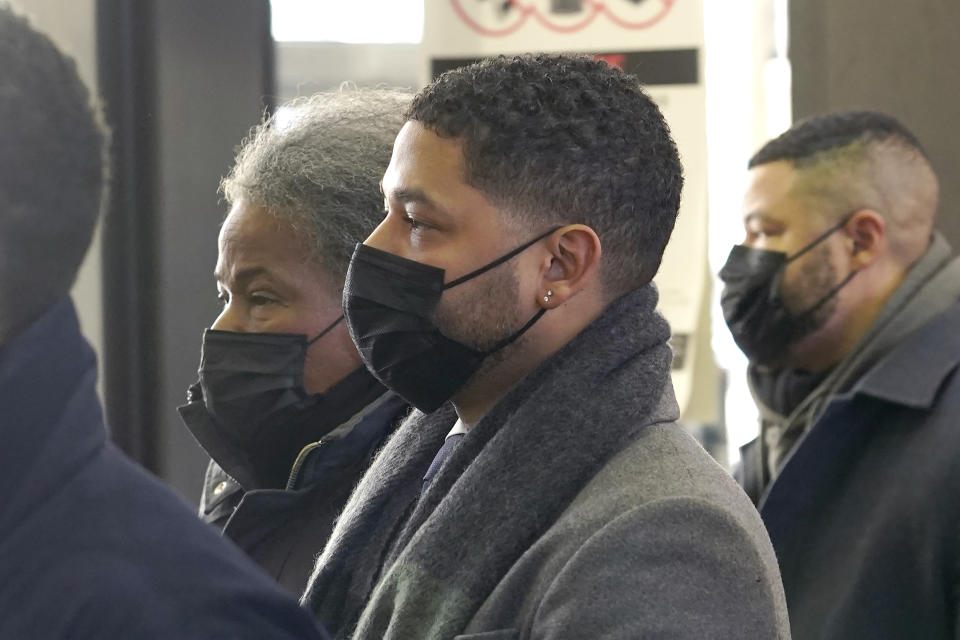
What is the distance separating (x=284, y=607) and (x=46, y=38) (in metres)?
0.44

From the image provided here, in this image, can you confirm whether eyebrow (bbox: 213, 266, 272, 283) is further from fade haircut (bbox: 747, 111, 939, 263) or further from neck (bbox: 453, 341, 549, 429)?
fade haircut (bbox: 747, 111, 939, 263)

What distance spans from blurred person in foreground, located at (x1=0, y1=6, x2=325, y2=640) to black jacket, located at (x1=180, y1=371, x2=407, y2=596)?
1.06m

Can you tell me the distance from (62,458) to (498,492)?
68 cm

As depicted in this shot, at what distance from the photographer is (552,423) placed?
156cm

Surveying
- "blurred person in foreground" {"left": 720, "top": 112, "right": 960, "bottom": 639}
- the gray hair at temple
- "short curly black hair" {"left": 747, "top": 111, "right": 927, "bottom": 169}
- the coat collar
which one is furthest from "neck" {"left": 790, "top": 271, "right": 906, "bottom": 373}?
the gray hair at temple

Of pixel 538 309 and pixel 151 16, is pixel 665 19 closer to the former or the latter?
pixel 151 16

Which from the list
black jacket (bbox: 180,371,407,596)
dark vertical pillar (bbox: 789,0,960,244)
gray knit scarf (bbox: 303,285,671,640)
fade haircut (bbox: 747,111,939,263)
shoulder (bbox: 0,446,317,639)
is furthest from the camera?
dark vertical pillar (bbox: 789,0,960,244)

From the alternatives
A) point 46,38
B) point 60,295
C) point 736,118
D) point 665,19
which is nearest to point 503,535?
point 60,295

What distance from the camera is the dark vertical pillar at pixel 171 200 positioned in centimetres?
309

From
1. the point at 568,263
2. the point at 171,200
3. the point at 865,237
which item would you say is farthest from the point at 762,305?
the point at 568,263

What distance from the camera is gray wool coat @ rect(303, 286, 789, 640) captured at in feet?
4.46

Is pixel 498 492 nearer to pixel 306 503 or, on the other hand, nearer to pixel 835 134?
Answer: pixel 306 503

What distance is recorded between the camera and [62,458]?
93cm

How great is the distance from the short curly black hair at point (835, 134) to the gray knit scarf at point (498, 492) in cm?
167
